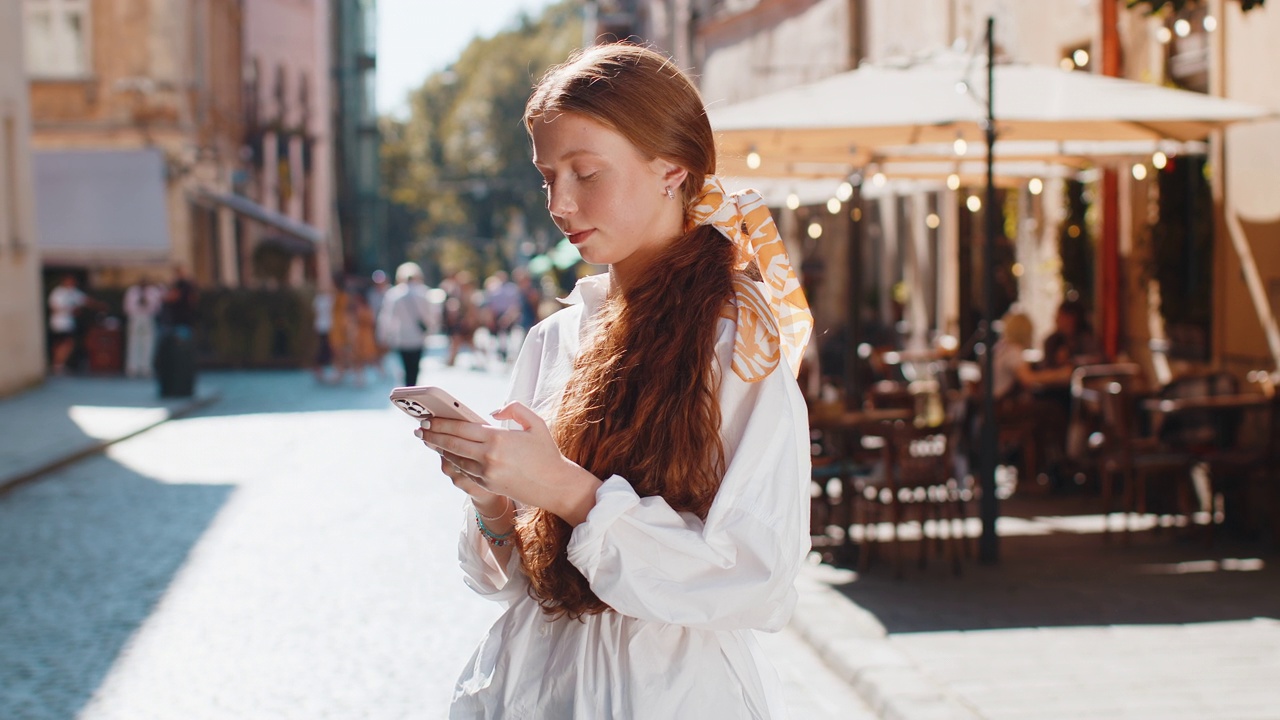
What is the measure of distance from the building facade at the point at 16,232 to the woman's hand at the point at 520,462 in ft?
69.0

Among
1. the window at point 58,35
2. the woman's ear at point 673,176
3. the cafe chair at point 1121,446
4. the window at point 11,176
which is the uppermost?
the window at point 58,35

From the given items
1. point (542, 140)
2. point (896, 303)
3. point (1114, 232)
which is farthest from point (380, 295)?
point (542, 140)

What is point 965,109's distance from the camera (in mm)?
8742

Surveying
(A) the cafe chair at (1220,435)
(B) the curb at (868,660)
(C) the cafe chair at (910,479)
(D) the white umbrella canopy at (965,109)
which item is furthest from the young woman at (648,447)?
(A) the cafe chair at (1220,435)

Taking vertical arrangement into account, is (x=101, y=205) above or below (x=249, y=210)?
below

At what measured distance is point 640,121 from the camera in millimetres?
2150

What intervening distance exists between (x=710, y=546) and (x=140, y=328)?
25275 mm

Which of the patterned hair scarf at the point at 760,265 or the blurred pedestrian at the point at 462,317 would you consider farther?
the blurred pedestrian at the point at 462,317

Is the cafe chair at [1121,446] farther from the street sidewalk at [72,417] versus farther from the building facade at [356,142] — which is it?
the building facade at [356,142]

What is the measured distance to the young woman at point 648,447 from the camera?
201cm

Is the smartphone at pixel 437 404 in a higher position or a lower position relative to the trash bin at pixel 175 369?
higher

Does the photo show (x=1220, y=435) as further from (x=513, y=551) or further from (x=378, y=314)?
(x=378, y=314)

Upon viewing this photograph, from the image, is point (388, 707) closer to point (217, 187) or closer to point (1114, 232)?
point (1114, 232)

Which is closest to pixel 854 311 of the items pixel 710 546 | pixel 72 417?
pixel 710 546
